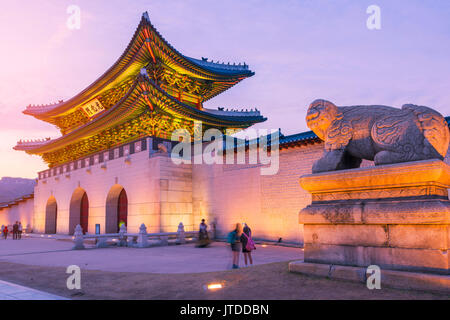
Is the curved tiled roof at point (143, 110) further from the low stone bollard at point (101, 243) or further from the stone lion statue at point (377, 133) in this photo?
the stone lion statue at point (377, 133)

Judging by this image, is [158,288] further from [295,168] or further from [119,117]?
[119,117]

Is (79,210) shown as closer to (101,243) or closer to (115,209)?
(115,209)

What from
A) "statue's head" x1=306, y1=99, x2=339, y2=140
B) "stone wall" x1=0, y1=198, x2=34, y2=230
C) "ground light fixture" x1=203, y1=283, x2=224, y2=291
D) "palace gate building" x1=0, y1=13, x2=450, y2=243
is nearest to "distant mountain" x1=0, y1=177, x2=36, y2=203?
"stone wall" x1=0, y1=198, x2=34, y2=230

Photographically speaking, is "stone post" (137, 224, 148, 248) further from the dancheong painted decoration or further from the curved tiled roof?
the curved tiled roof

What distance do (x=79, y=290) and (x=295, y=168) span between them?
36.2 ft

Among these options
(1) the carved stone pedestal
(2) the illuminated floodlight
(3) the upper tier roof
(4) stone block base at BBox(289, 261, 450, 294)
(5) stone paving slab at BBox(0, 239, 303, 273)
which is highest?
(3) the upper tier roof

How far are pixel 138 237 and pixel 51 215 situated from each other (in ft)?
56.6

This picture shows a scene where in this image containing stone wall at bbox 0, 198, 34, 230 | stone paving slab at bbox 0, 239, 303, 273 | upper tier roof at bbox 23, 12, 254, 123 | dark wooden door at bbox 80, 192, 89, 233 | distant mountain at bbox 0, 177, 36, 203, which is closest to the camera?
stone paving slab at bbox 0, 239, 303, 273

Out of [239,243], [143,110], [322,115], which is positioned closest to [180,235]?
[143,110]

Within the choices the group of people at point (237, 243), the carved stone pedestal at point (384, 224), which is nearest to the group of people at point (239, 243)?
the group of people at point (237, 243)

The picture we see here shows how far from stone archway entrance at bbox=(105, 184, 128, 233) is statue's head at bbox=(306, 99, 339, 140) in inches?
706

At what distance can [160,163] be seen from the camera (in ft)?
60.8

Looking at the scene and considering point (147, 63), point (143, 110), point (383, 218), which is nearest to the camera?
point (383, 218)

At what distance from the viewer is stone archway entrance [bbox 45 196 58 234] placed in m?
28.9
